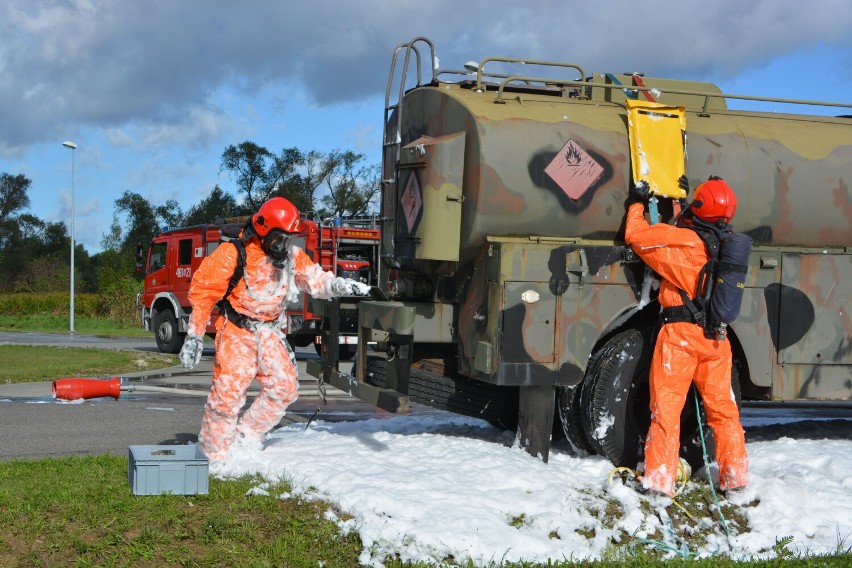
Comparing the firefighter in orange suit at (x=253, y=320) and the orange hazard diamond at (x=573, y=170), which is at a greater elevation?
the orange hazard diamond at (x=573, y=170)

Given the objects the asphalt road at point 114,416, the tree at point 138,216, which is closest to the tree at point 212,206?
the tree at point 138,216

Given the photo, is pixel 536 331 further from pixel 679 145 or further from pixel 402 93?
pixel 402 93

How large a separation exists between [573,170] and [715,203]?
917mm

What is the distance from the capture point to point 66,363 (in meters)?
15.5

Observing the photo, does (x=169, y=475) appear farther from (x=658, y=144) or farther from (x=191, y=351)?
(x=658, y=144)

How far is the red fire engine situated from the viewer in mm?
17781

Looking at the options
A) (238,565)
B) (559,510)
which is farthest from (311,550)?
(559,510)

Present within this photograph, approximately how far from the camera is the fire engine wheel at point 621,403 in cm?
641

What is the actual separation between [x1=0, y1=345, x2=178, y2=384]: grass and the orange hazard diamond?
8.96 metres

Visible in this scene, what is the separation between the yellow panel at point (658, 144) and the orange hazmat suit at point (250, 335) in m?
2.00

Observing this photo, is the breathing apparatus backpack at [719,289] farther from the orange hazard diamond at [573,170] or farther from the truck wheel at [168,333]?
the truck wheel at [168,333]

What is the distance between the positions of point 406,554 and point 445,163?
2661 millimetres

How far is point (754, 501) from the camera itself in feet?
19.3

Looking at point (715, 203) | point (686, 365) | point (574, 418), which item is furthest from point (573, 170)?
point (574, 418)
